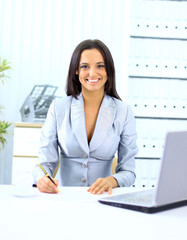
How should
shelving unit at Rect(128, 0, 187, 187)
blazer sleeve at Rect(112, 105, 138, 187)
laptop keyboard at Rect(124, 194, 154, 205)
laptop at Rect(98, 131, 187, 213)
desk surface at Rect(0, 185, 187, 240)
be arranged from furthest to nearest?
1. shelving unit at Rect(128, 0, 187, 187)
2. blazer sleeve at Rect(112, 105, 138, 187)
3. laptop keyboard at Rect(124, 194, 154, 205)
4. laptop at Rect(98, 131, 187, 213)
5. desk surface at Rect(0, 185, 187, 240)

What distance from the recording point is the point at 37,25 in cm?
367

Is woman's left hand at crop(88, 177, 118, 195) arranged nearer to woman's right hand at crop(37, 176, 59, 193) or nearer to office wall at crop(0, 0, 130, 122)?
woman's right hand at crop(37, 176, 59, 193)

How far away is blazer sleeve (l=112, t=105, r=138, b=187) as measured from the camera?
1.70 meters

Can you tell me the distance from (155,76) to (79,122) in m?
1.48

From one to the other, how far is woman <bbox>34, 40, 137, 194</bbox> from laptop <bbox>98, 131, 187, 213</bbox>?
56cm

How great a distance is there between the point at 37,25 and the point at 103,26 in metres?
0.70

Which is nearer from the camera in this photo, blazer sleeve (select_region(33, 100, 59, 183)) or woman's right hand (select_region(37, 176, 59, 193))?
woman's right hand (select_region(37, 176, 59, 193))

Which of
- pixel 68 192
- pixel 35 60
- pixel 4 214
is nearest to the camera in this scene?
pixel 4 214

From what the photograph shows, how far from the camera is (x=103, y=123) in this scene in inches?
70.0

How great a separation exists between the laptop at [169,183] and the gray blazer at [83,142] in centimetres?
56

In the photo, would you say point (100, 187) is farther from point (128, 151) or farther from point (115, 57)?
point (115, 57)

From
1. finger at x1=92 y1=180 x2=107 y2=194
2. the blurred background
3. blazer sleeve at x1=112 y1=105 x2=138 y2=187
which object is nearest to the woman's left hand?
finger at x1=92 y1=180 x2=107 y2=194
